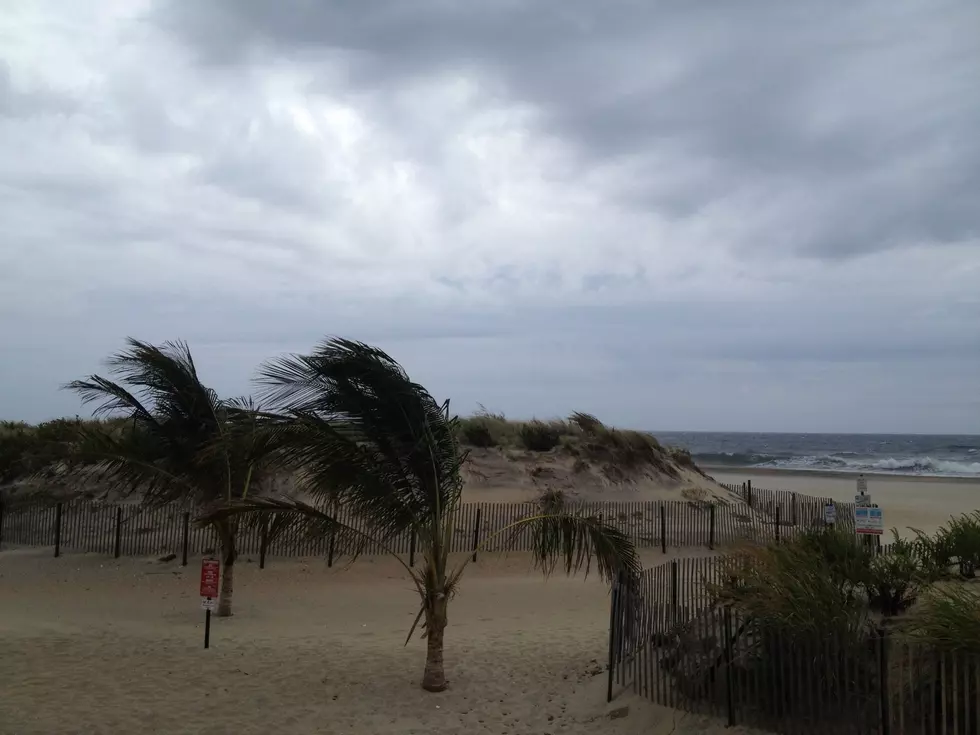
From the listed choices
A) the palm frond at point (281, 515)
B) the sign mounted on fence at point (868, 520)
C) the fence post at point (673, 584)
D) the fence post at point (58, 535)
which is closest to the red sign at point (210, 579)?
the palm frond at point (281, 515)

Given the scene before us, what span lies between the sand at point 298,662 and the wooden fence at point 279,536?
2.31 m

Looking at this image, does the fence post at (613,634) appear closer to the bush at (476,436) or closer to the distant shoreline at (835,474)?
the bush at (476,436)

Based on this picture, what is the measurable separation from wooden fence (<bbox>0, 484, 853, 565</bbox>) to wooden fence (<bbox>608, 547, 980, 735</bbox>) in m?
9.84

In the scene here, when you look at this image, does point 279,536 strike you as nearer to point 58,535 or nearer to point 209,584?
point 58,535

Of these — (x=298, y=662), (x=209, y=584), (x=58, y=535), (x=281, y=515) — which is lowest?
(x=298, y=662)

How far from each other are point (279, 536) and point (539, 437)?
1456 centimetres

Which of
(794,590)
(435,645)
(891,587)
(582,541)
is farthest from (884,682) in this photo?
(435,645)

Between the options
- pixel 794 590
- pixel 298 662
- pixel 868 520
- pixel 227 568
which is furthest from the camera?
pixel 227 568

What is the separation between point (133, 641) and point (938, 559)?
1182 centimetres

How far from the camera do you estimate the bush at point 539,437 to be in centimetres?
3103

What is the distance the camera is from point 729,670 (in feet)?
23.5

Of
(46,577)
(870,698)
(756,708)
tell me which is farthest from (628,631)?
(46,577)

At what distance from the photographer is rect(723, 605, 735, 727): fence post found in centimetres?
711

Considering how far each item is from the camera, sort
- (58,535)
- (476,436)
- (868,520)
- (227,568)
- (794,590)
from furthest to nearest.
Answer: (476,436) < (58,535) < (227,568) < (868,520) < (794,590)
